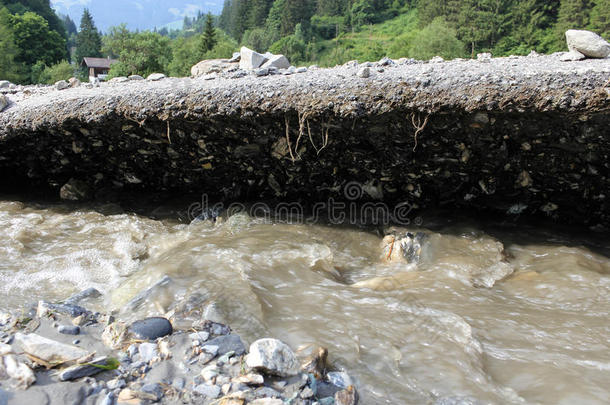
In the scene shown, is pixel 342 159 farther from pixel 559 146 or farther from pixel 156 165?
pixel 156 165

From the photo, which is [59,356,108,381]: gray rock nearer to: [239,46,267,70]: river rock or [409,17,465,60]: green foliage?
[239,46,267,70]: river rock

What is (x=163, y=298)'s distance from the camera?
235 cm

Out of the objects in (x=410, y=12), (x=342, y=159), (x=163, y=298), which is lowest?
(x=163, y=298)

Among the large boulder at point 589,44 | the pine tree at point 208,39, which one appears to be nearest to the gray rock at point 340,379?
the large boulder at point 589,44

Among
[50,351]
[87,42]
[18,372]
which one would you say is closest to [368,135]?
[50,351]

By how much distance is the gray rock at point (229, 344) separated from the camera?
1.80 metres

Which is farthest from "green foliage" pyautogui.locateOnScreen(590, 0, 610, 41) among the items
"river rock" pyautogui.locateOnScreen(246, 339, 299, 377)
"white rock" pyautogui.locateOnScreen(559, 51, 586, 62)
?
"river rock" pyautogui.locateOnScreen(246, 339, 299, 377)

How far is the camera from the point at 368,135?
11.0 ft

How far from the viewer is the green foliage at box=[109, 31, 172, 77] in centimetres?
3027

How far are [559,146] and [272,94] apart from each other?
231cm

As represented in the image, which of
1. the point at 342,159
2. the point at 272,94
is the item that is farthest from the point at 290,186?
the point at 272,94

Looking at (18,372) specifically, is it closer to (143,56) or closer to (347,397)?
(347,397)

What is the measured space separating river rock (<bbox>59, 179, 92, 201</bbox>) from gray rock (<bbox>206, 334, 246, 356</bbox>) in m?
3.80

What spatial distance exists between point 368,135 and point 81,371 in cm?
259
